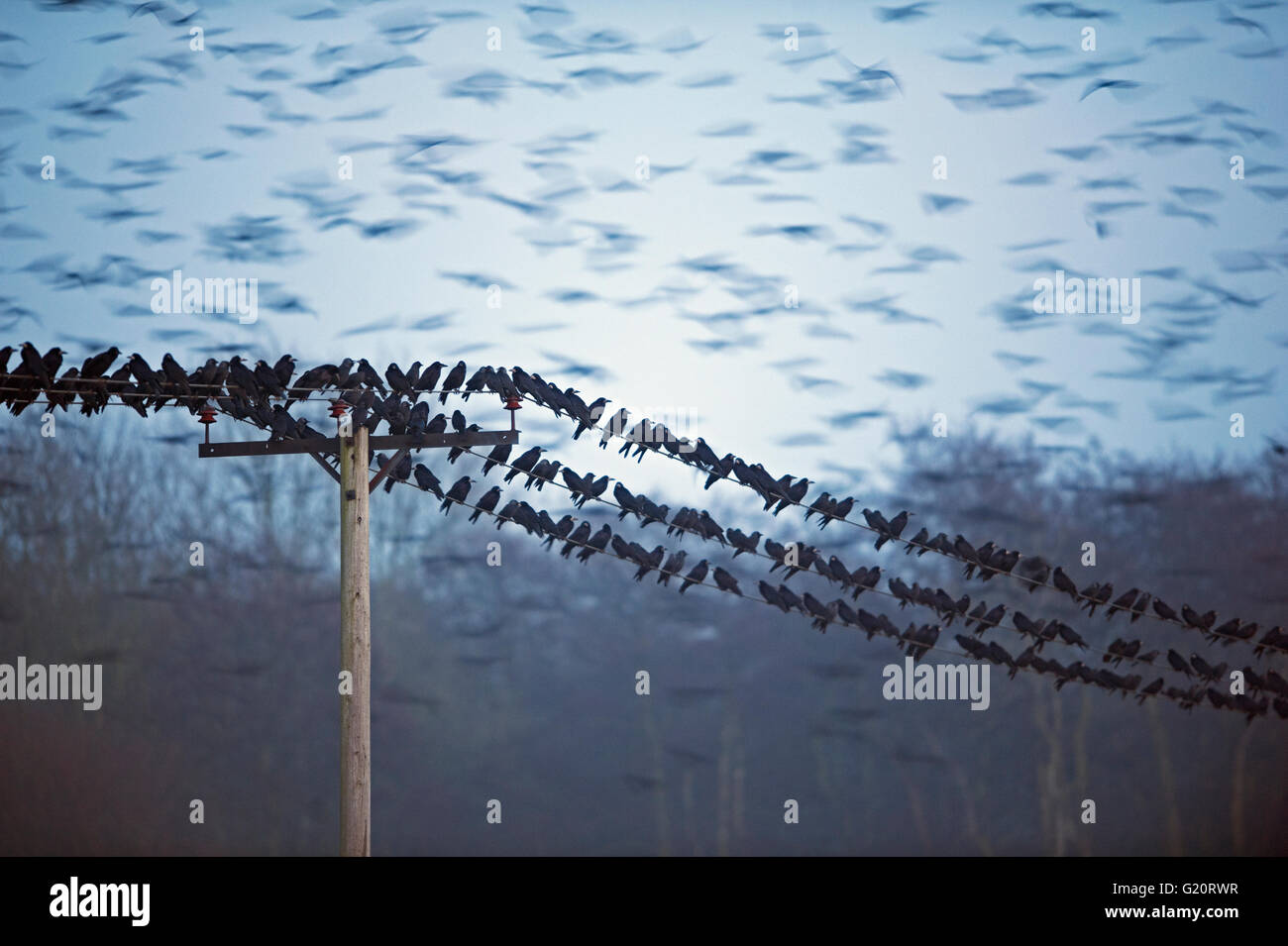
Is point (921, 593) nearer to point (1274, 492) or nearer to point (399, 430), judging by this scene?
point (399, 430)

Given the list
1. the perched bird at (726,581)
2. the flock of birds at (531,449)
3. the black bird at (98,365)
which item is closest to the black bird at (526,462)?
the flock of birds at (531,449)

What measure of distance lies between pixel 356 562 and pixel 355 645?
17.9 inches

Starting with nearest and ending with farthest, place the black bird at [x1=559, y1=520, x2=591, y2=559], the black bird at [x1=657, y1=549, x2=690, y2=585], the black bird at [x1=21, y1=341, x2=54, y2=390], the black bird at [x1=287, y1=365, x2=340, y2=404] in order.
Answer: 1. the black bird at [x1=21, y1=341, x2=54, y2=390]
2. the black bird at [x1=287, y1=365, x2=340, y2=404]
3. the black bird at [x1=559, y1=520, x2=591, y2=559]
4. the black bird at [x1=657, y1=549, x2=690, y2=585]

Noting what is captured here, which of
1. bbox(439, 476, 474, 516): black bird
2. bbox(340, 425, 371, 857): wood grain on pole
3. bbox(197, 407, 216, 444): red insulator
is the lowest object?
bbox(340, 425, 371, 857): wood grain on pole

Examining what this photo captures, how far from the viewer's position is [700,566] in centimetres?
673

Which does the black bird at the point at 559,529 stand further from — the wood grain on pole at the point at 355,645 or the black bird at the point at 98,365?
the black bird at the point at 98,365

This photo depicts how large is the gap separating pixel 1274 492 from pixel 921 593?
10.0 meters

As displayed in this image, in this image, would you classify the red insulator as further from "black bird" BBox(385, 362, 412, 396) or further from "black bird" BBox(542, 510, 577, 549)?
"black bird" BBox(542, 510, 577, 549)

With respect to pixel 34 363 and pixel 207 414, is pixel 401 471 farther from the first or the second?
pixel 34 363

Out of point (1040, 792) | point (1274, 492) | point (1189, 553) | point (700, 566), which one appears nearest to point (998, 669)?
point (1040, 792)

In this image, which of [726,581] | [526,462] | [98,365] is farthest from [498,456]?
[98,365]

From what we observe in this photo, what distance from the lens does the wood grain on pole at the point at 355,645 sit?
623 centimetres

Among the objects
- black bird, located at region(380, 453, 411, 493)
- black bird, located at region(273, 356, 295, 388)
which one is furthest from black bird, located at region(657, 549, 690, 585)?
black bird, located at region(273, 356, 295, 388)

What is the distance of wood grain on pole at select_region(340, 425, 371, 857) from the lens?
245 inches
